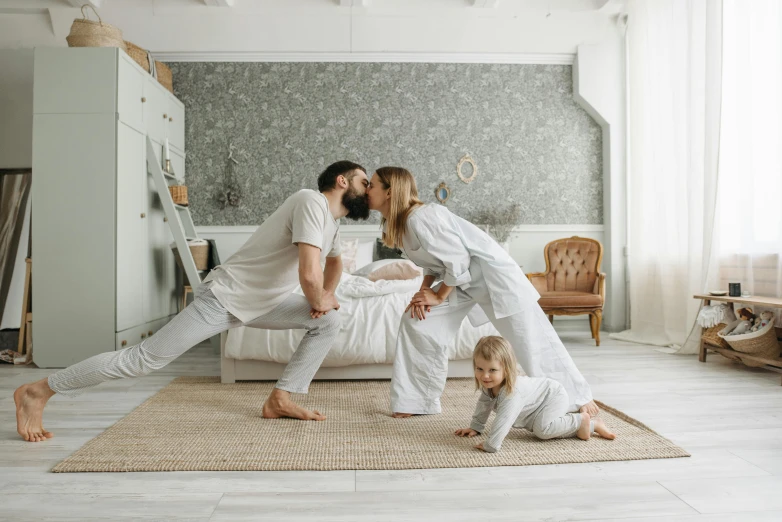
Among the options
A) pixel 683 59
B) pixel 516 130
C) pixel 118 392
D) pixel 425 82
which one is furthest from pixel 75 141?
pixel 683 59

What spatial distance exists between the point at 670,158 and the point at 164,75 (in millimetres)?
4490

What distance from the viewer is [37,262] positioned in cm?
404

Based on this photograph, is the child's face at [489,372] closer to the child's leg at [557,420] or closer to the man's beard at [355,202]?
the child's leg at [557,420]

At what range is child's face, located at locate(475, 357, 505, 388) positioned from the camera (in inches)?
83.8

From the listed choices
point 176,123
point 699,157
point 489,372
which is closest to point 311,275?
point 489,372

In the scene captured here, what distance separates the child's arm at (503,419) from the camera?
214 centimetres

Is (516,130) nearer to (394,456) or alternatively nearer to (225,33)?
(225,33)

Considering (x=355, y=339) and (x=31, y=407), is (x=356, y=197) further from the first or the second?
(x=31, y=407)

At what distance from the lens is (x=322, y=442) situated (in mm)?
2318

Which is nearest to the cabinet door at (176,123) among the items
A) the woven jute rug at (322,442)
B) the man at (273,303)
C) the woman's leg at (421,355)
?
the woven jute rug at (322,442)

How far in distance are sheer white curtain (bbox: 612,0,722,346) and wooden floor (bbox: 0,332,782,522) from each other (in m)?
2.25

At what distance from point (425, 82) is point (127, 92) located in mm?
2823

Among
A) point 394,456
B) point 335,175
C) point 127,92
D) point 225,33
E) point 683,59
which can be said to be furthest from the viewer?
point 225,33

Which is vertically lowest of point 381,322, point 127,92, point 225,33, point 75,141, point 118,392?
point 118,392
